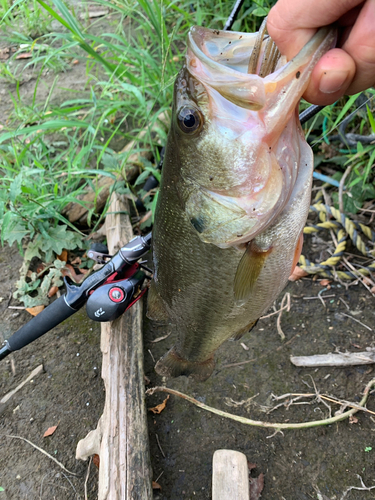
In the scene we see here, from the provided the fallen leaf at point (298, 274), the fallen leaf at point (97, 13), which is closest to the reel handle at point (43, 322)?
the fallen leaf at point (298, 274)

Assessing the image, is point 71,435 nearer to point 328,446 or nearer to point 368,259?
point 328,446

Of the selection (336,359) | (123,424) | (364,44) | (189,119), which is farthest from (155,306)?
(364,44)

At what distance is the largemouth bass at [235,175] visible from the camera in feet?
3.20

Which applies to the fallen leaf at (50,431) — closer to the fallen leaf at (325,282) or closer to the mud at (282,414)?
the mud at (282,414)

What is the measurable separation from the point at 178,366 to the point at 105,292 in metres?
0.56

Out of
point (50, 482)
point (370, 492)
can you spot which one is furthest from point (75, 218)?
point (370, 492)

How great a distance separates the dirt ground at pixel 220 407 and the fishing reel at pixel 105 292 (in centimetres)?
50

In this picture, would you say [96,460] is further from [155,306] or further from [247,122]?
[247,122]

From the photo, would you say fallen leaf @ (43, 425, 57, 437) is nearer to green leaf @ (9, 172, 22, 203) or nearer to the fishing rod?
the fishing rod

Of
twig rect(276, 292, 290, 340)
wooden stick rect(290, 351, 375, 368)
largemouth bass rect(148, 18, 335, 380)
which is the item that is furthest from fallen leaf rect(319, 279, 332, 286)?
largemouth bass rect(148, 18, 335, 380)

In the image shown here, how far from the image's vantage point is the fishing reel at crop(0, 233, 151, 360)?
179 centimetres

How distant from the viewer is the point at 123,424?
1.73m

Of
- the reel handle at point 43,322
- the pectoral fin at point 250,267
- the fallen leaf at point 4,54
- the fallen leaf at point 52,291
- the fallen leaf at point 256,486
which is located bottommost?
the fallen leaf at point 256,486

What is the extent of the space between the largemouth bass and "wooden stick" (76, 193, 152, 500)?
0.70 metres
